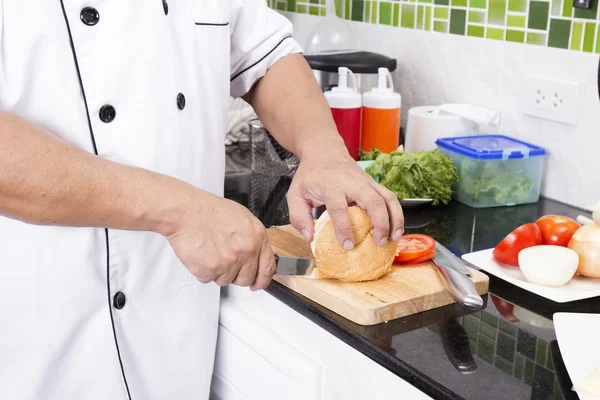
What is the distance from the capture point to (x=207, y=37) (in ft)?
3.44

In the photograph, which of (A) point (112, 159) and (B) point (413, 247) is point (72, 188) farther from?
(B) point (413, 247)

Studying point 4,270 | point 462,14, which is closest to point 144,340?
point 4,270

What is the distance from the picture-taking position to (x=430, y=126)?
5.01 feet

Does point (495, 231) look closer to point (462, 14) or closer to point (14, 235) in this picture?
point (462, 14)

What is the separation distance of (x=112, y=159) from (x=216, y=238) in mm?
189

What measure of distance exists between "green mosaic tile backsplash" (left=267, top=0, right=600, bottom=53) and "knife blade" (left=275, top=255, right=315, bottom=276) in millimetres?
661

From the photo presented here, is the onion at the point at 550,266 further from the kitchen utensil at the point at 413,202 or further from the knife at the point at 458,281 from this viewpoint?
the kitchen utensil at the point at 413,202

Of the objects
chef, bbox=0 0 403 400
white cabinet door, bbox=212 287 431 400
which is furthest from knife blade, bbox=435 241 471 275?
white cabinet door, bbox=212 287 431 400

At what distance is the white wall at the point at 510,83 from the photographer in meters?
1.33

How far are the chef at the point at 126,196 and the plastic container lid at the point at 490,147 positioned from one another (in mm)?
353

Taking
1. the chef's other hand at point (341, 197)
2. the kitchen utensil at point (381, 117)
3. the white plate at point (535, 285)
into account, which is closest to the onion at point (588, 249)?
the white plate at point (535, 285)

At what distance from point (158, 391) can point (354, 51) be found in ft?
3.33

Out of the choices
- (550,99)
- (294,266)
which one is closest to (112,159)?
(294,266)

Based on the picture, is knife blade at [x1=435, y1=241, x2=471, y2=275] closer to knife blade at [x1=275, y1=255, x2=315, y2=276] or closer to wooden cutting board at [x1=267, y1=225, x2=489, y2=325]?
wooden cutting board at [x1=267, y1=225, x2=489, y2=325]
